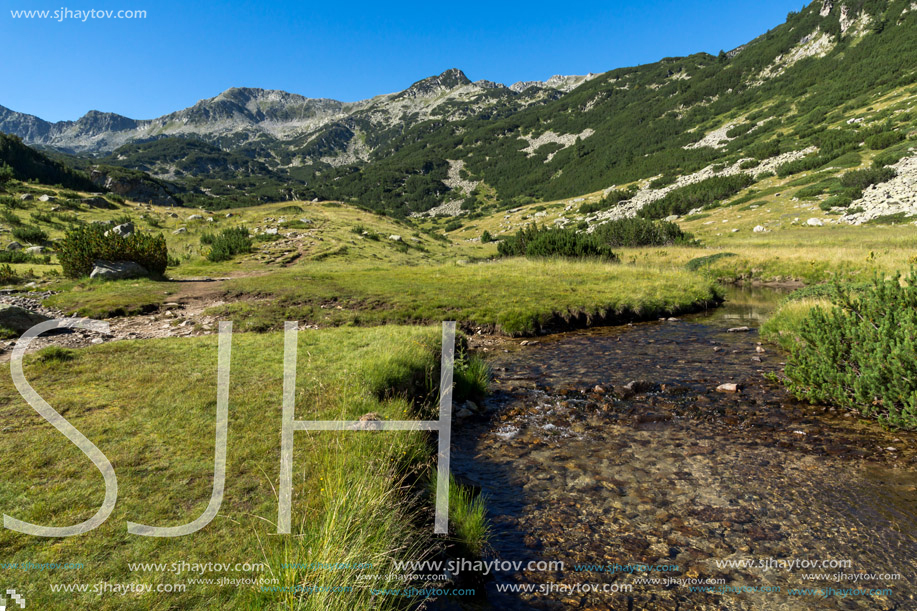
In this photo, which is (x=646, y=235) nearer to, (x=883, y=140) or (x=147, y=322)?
(x=883, y=140)

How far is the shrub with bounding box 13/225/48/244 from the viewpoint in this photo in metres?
28.0

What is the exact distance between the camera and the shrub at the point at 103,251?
20.2 m

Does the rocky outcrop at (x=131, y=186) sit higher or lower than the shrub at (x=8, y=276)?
higher

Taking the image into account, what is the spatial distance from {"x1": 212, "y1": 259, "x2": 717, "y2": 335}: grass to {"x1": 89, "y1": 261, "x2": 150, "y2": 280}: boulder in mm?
4701

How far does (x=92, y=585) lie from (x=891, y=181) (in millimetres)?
68488

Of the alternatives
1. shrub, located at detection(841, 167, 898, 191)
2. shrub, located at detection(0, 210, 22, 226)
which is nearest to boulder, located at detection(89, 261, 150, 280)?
shrub, located at detection(0, 210, 22, 226)

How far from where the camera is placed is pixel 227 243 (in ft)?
110

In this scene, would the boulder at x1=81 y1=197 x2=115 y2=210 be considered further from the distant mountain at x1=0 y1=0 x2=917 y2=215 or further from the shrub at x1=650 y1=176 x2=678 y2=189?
the shrub at x1=650 y1=176 x2=678 y2=189

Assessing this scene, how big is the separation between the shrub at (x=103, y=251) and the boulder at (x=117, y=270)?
1.26ft

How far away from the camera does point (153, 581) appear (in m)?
3.47

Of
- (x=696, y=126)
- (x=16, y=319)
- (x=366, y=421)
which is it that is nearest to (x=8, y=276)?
(x=16, y=319)

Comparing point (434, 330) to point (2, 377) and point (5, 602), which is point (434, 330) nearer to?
point (2, 377)

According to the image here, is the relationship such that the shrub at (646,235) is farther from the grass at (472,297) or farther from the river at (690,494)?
the river at (690,494)

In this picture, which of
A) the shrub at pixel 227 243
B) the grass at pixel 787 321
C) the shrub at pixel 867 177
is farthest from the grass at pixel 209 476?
the shrub at pixel 867 177
